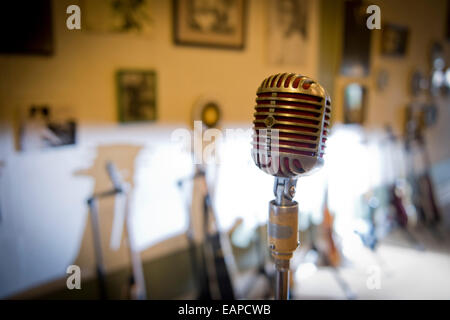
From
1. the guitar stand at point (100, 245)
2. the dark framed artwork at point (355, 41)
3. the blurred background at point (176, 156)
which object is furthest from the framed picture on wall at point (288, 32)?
the guitar stand at point (100, 245)

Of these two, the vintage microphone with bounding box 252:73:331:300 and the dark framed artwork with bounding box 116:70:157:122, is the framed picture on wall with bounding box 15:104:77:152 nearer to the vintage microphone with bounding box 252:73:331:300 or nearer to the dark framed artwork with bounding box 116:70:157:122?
the dark framed artwork with bounding box 116:70:157:122

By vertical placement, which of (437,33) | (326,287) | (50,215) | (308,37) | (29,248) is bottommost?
(326,287)

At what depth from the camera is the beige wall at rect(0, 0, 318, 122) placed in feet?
5.57

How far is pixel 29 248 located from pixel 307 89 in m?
1.62

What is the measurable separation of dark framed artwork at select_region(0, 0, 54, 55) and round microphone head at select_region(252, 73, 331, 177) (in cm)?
139

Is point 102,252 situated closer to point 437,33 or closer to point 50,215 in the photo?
point 50,215

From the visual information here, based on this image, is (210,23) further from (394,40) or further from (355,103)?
(394,40)

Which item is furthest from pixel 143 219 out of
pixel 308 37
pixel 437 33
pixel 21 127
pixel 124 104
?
pixel 437 33

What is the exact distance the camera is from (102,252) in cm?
204

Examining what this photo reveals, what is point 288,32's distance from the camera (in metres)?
2.82

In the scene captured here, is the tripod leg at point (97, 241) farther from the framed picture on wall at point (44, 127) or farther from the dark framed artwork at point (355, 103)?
the dark framed artwork at point (355, 103)

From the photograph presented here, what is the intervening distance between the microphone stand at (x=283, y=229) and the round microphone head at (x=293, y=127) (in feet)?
0.14

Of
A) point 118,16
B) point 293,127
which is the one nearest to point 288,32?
point 118,16

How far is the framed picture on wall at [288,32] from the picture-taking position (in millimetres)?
2695
